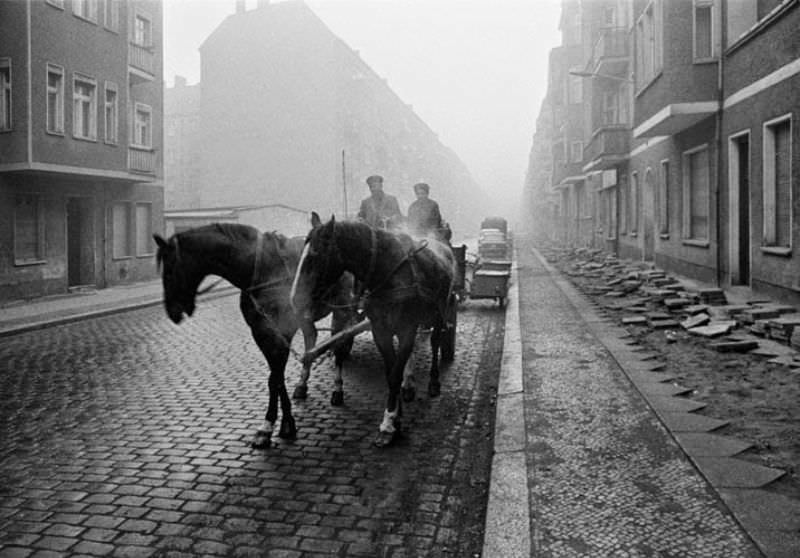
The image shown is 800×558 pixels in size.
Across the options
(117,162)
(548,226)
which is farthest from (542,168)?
(117,162)

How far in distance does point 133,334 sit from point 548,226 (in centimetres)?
5800

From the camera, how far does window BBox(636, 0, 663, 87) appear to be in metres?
17.2

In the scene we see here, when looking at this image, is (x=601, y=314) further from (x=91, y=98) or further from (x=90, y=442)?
(x=91, y=98)

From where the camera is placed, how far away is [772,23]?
1136 cm

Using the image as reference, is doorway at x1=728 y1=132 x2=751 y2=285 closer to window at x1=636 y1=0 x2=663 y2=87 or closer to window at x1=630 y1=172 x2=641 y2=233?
window at x1=636 y1=0 x2=663 y2=87

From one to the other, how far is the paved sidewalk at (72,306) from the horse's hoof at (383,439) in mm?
6325

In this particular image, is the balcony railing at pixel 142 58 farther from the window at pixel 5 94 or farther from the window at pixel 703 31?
the window at pixel 703 31

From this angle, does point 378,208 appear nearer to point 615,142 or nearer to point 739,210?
point 739,210

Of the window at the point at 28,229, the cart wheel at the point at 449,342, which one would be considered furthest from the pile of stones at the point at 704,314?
the window at the point at 28,229

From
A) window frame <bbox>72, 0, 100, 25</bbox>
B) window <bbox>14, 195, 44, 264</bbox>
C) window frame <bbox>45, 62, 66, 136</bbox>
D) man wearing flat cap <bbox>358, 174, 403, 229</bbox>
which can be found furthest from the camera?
window frame <bbox>72, 0, 100, 25</bbox>

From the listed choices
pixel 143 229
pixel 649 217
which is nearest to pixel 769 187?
pixel 649 217

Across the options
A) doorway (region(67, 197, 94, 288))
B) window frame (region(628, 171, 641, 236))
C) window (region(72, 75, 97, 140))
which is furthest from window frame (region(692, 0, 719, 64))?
doorway (region(67, 197, 94, 288))

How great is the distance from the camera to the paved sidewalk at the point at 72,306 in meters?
12.9

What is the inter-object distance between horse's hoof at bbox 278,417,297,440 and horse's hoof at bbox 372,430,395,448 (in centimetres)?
65
